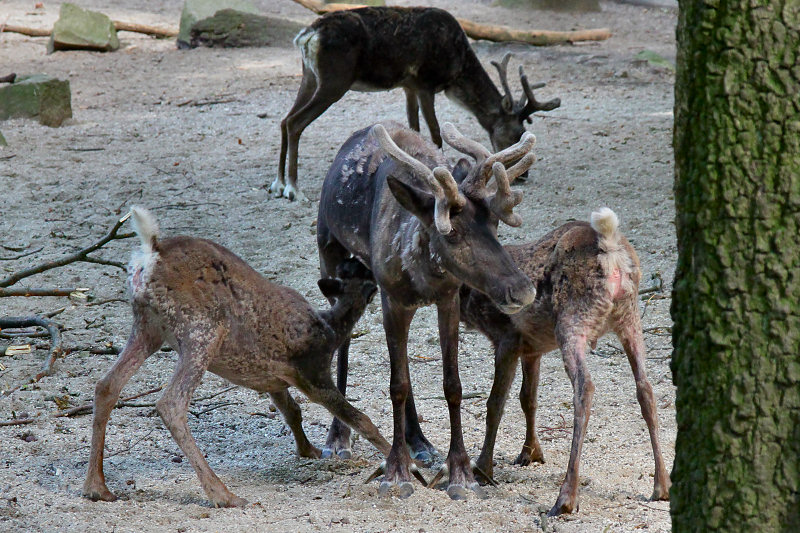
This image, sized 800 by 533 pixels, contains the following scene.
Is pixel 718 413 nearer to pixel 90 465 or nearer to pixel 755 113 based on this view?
pixel 755 113

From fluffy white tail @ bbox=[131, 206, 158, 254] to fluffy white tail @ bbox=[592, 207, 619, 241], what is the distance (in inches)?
82.8

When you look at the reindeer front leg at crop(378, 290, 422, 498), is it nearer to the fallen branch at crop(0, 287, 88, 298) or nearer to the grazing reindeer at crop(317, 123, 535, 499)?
the grazing reindeer at crop(317, 123, 535, 499)

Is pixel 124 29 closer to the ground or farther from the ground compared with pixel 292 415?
farther from the ground

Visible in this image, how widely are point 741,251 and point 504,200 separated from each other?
1.62 m

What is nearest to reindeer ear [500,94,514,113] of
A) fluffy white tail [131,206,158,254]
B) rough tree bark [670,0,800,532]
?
fluffy white tail [131,206,158,254]

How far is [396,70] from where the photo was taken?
10.1 metres

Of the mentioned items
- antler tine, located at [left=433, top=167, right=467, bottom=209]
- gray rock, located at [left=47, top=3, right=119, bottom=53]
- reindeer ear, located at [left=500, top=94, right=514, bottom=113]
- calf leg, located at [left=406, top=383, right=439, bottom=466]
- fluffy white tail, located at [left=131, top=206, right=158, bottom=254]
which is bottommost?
calf leg, located at [left=406, top=383, right=439, bottom=466]

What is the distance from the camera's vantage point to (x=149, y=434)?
17.3 ft

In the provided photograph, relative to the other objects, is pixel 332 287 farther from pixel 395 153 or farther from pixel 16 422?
pixel 16 422

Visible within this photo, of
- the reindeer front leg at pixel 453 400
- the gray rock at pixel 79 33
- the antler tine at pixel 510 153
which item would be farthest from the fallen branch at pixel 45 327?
the gray rock at pixel 79 33

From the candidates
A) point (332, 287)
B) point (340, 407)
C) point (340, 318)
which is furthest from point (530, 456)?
point (332, 287)

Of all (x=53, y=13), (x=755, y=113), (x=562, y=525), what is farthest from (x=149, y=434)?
(x=53, y=13)

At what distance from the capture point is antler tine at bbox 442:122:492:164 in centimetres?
459

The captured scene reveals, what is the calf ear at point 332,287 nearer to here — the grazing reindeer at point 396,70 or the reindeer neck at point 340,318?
the reindeer neck at point 340,318
